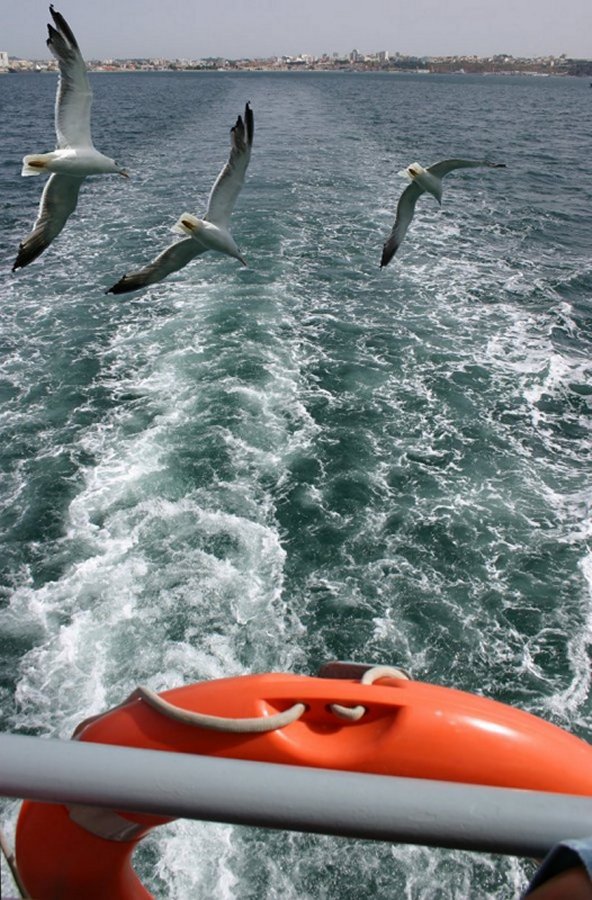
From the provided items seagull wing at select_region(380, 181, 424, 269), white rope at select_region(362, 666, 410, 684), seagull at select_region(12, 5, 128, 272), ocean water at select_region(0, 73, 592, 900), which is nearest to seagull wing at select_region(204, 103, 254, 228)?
seagull at select_region(12, 5, 128, 272)

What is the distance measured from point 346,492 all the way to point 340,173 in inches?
843

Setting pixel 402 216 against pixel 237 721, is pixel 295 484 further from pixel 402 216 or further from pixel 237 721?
pixel 237 721

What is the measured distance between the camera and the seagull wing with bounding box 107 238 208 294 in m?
7.21

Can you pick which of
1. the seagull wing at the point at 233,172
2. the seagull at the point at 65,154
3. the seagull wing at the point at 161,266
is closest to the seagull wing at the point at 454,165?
the seagull wing at the point at 233,172

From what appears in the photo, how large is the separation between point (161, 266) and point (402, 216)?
12.1ft

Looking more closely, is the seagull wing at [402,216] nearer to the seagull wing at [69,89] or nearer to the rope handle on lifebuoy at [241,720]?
the seagull wing at [69,89]

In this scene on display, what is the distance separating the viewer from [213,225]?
7.51m

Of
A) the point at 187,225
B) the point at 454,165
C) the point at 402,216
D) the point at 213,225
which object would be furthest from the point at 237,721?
the point at 402,216

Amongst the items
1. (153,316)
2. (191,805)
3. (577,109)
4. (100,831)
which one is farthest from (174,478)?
(577,109)

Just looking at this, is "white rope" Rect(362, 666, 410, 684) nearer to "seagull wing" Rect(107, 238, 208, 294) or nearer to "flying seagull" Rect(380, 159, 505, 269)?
"seagull wing" Rect(107, 238, 208, 294)

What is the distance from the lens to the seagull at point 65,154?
6.05 meters

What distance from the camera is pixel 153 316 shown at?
14.0 meters

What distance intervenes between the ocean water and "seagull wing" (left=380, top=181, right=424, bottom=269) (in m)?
2.63

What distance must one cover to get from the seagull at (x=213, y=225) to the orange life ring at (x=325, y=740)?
537cm
